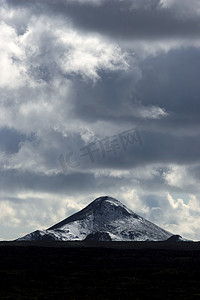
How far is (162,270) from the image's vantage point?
142m

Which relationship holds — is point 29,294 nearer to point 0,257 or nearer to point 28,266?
point 28,266

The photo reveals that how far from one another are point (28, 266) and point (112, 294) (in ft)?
205

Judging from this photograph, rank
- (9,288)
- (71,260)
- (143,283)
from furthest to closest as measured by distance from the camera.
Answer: (71,260) → (143,283) → (9,288)

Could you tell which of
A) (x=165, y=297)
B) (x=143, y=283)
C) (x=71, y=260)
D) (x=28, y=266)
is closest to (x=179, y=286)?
(x=143, y=283)

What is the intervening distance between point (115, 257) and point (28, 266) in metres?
43.0

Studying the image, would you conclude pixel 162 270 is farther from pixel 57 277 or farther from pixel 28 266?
pixel 28 266

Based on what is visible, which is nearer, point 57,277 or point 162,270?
point 57,277

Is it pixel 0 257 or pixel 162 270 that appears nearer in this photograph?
pixel 162 270

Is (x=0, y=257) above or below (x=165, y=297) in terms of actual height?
above

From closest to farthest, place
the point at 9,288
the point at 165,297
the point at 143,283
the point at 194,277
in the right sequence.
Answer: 1. the point at 165,297
2. the point at 9,288
3. the point at 143,283
4. the point at 194,277

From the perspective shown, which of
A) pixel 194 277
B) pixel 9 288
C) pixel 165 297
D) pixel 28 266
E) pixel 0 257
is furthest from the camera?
pixel 0 257

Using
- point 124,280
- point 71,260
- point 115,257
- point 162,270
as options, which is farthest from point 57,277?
point 115,257

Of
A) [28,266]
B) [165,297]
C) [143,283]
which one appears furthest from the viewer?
[28,266]

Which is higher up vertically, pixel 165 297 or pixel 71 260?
pixel 71 260
